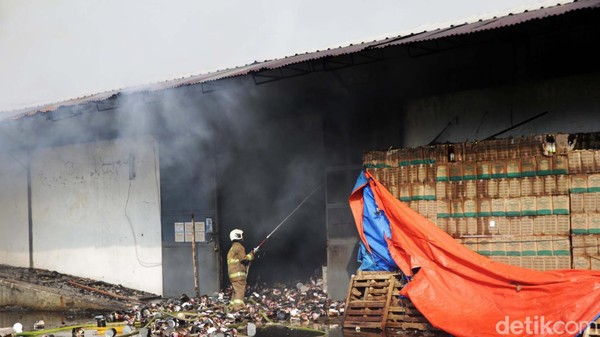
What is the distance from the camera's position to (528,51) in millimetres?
9016

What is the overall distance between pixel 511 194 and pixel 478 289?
139 cm

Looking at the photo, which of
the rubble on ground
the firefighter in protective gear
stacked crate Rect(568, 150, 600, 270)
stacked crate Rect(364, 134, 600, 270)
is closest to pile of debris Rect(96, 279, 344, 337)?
the rubble on ground

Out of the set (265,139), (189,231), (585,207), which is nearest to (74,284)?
(189,231)

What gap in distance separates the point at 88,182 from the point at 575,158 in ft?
34.2

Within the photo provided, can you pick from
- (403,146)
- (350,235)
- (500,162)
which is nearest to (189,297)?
(350,235)

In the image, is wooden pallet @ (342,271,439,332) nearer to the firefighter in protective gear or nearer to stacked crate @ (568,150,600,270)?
stacked crate @ (568,150,600,270)

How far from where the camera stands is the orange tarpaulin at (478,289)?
23.5 ft

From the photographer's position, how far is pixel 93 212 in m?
14.2

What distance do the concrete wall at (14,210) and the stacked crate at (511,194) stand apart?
10094 millimetres

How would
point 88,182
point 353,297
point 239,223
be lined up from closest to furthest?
1. point 353,297
2. point 239,223
3. point 88,182

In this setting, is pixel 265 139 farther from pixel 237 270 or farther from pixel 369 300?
pixel 369 300

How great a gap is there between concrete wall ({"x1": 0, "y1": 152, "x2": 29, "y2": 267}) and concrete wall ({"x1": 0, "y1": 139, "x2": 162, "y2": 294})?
0.08 feet

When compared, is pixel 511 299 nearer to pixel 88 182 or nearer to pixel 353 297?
pixel 353 297

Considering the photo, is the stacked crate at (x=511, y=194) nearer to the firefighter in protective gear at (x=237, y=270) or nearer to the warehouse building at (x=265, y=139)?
the warehouse building at (x=265, y=139)
